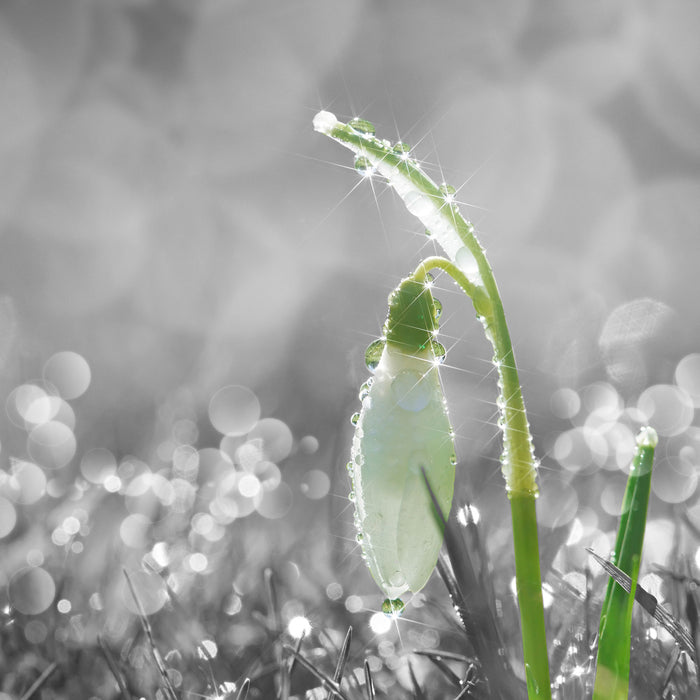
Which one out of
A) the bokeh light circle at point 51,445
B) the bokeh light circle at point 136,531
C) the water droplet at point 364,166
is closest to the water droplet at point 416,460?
the water droplet at point 364,166

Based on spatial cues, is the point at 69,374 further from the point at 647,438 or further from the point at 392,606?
the point at 647,438

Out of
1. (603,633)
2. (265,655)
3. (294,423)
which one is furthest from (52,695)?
(294,423)

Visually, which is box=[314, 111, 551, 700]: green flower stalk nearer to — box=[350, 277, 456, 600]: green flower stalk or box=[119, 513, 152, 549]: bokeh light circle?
box=[350, 277, 456, 600]: green flower stalk

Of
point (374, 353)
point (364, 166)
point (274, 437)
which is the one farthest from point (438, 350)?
point (274, 437)

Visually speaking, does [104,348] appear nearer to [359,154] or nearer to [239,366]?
[239,366]

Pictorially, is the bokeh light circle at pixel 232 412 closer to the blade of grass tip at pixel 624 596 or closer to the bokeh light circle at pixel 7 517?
the bokeh light circle at pixel 7 517
